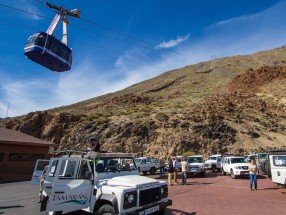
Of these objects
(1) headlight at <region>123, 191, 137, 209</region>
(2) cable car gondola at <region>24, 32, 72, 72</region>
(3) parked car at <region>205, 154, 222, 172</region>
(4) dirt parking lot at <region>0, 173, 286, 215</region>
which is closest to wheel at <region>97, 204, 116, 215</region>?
(1) headlight at <region>123, 191, 137, 209</region>

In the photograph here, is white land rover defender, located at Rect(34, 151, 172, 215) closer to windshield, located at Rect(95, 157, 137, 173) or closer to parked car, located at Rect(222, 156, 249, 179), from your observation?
windshield, located at Rect(95, 157, 137, 173)

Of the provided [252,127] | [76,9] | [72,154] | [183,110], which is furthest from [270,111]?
[72,154]

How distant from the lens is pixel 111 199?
8.32 m

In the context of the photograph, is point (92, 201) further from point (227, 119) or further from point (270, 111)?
point (270, 111)

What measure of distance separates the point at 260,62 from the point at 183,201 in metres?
115

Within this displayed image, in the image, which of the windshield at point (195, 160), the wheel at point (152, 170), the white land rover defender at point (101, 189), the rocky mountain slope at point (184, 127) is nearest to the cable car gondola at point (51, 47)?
the white land rover defender at point (101, 189)

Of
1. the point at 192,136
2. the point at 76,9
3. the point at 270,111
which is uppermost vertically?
the point at 270,111

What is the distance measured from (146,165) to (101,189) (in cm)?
2203

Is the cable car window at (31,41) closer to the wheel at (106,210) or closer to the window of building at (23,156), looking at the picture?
the wheel at (106,210)

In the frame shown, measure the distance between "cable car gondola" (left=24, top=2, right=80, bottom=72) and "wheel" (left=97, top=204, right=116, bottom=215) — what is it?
1228 centimetres

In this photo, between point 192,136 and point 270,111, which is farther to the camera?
point 270,111

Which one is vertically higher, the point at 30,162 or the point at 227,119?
the point at 227,119

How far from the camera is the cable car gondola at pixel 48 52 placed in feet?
60.3

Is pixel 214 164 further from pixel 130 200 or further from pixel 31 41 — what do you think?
pixel 130 200
